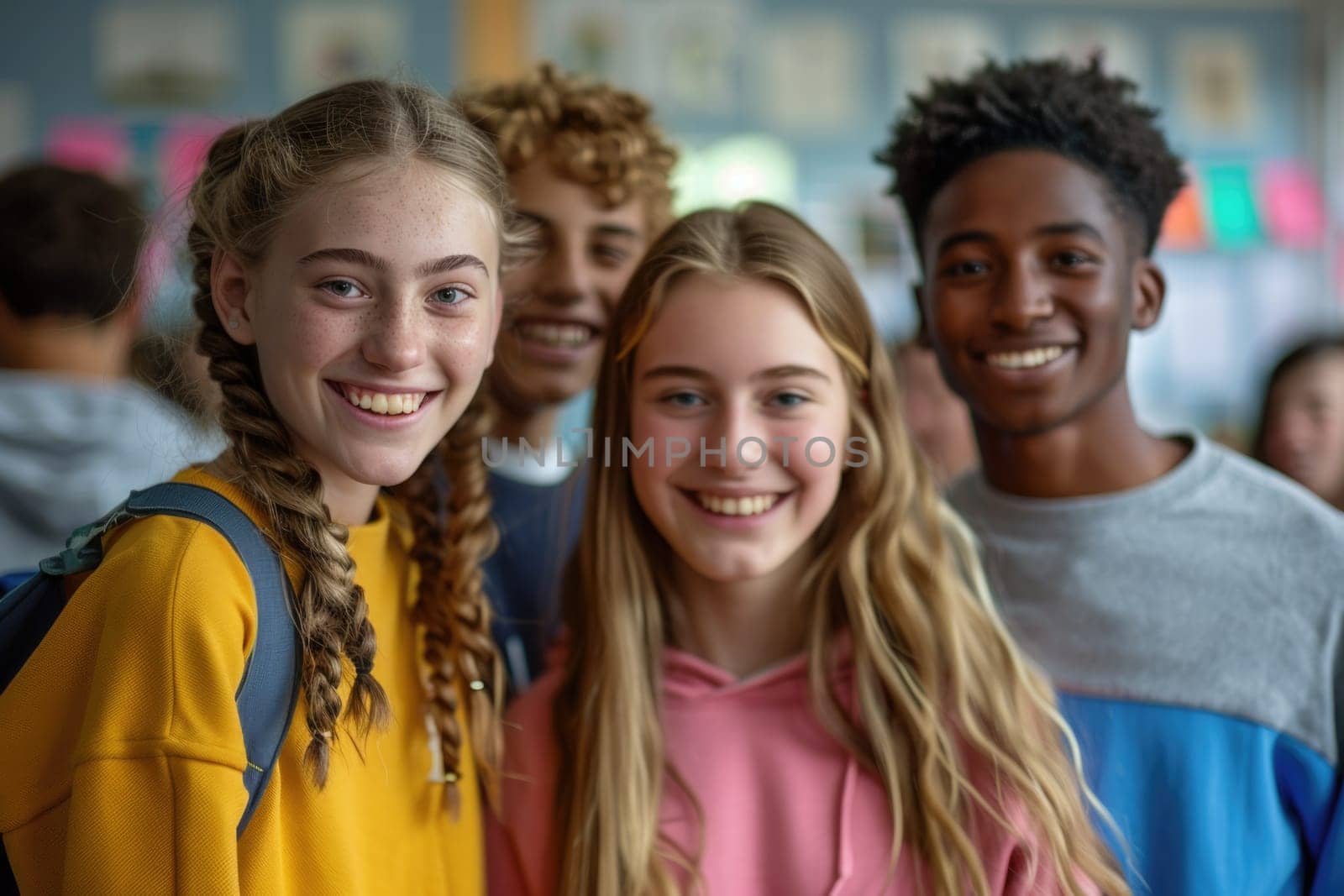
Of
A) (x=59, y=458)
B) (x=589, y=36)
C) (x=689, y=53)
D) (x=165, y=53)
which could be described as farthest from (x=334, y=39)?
(x=59, y=458)

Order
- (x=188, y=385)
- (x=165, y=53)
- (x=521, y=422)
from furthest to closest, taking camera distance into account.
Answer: (x=165, y=53) < (x=521, y=422) < (x=188, y=385)

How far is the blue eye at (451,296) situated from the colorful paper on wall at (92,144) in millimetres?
3044

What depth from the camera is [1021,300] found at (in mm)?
1473

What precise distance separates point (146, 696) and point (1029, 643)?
106cm

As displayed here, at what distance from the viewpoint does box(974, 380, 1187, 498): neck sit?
1.57 meters

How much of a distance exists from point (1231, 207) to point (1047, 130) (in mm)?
2869

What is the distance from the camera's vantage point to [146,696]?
1.02 metres

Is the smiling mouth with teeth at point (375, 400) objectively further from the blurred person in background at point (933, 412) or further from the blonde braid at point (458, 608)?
the blurred person in background at point (933, 412)

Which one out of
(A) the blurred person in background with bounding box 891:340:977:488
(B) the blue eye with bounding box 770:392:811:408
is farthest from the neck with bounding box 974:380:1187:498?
(A) the blurred person in background with bounding box 891:340:977:488

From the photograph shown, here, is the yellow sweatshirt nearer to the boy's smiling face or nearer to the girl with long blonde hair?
the girl with long blonde hair

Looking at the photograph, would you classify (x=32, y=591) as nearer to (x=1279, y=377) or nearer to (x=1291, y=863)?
(x=1291, y=863)

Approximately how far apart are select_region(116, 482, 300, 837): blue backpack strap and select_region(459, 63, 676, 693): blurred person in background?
1.77ft

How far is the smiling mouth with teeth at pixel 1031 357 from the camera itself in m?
1.52

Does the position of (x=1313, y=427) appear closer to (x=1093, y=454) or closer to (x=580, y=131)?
(x=1093, y=454)
